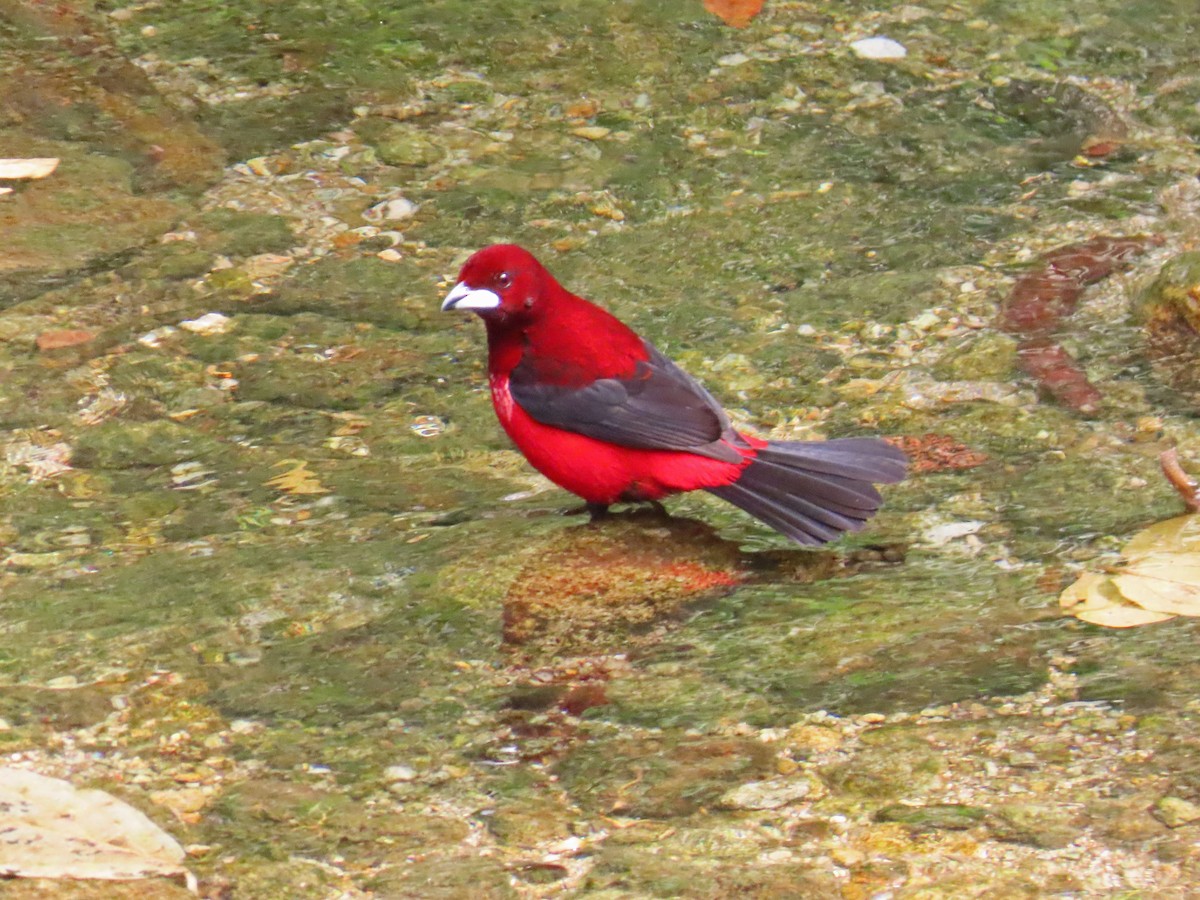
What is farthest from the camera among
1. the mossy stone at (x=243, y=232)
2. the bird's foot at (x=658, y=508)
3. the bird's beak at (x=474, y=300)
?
the mossy stone at (x=243, y=232)

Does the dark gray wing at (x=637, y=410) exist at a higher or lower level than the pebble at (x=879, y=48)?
lower

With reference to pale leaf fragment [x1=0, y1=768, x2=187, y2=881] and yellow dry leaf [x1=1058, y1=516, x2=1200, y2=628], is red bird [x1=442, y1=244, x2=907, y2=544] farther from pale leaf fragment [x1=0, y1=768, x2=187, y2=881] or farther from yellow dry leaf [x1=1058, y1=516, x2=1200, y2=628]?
pale leaf fragment [x1=0, y1=768, x2=187, y2=881]

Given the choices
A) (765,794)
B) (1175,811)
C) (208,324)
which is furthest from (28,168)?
(1175,811)

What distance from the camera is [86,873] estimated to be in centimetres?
276

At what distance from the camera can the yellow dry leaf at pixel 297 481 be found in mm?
4555

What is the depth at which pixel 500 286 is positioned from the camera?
4332 mm

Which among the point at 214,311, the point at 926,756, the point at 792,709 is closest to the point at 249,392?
the point at 214,311

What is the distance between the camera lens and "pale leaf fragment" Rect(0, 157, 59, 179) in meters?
6.01

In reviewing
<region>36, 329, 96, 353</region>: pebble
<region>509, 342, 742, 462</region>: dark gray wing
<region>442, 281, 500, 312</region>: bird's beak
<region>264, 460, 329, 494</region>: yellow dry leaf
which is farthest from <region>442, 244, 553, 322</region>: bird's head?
<region>36, 329, 96, 353</region>: pebble

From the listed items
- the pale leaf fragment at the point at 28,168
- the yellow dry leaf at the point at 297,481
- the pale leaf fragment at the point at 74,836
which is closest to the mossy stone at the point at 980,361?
the yellow dry leaf at the point at 297,481

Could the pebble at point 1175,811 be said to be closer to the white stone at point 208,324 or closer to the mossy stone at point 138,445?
the mossy stone at point 138,445

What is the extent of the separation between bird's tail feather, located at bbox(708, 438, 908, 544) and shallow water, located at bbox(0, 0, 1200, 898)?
118mm

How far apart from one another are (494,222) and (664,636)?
8.79ft

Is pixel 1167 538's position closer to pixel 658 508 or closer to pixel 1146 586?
pixel 1146 586
